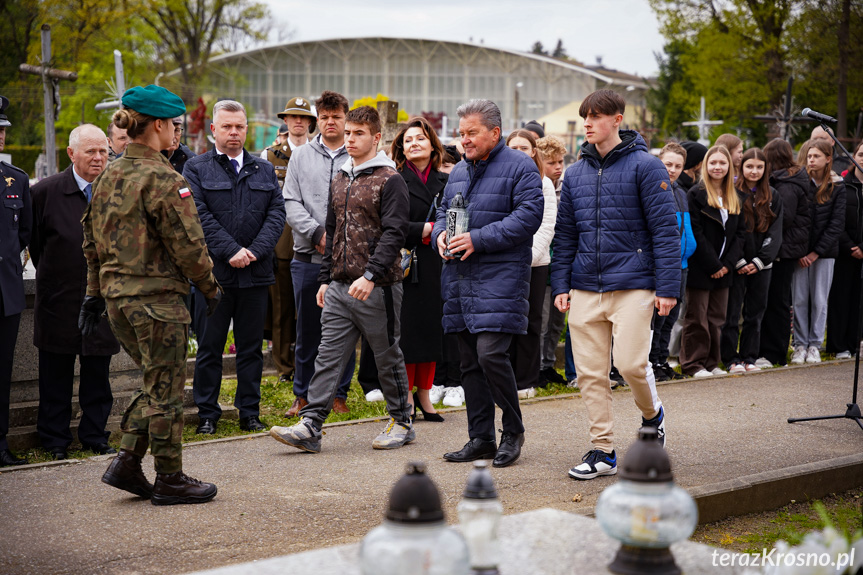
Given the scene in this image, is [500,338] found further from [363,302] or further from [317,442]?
[317,442]

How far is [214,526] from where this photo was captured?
5.06 metres

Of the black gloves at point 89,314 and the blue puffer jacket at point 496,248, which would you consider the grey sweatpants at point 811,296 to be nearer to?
the blue puffer jacket at point 496,248

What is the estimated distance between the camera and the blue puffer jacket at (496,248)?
6.21 m

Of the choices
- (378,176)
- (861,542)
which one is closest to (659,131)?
(378,176)

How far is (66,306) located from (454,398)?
361cm

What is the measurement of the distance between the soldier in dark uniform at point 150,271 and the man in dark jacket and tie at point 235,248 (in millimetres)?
2138

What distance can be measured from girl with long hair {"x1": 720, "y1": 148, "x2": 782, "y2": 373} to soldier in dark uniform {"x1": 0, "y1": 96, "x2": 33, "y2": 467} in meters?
7.25

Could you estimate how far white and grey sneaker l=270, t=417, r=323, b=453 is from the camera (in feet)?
21.8

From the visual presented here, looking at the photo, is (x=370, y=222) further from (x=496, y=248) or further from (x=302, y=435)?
(x=302, y=435)

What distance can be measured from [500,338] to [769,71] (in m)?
38.8

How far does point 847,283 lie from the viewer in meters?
11.8

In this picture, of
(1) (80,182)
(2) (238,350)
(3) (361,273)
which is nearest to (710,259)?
(3) (361,273)

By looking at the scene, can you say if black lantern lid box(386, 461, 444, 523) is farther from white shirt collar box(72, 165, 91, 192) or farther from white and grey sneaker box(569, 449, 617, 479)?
white shirt collar box(72, 165, 91, 192)

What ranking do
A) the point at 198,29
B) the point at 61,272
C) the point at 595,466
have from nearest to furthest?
the point at 595,466 → the point at 61,272 → the point at 198,29
